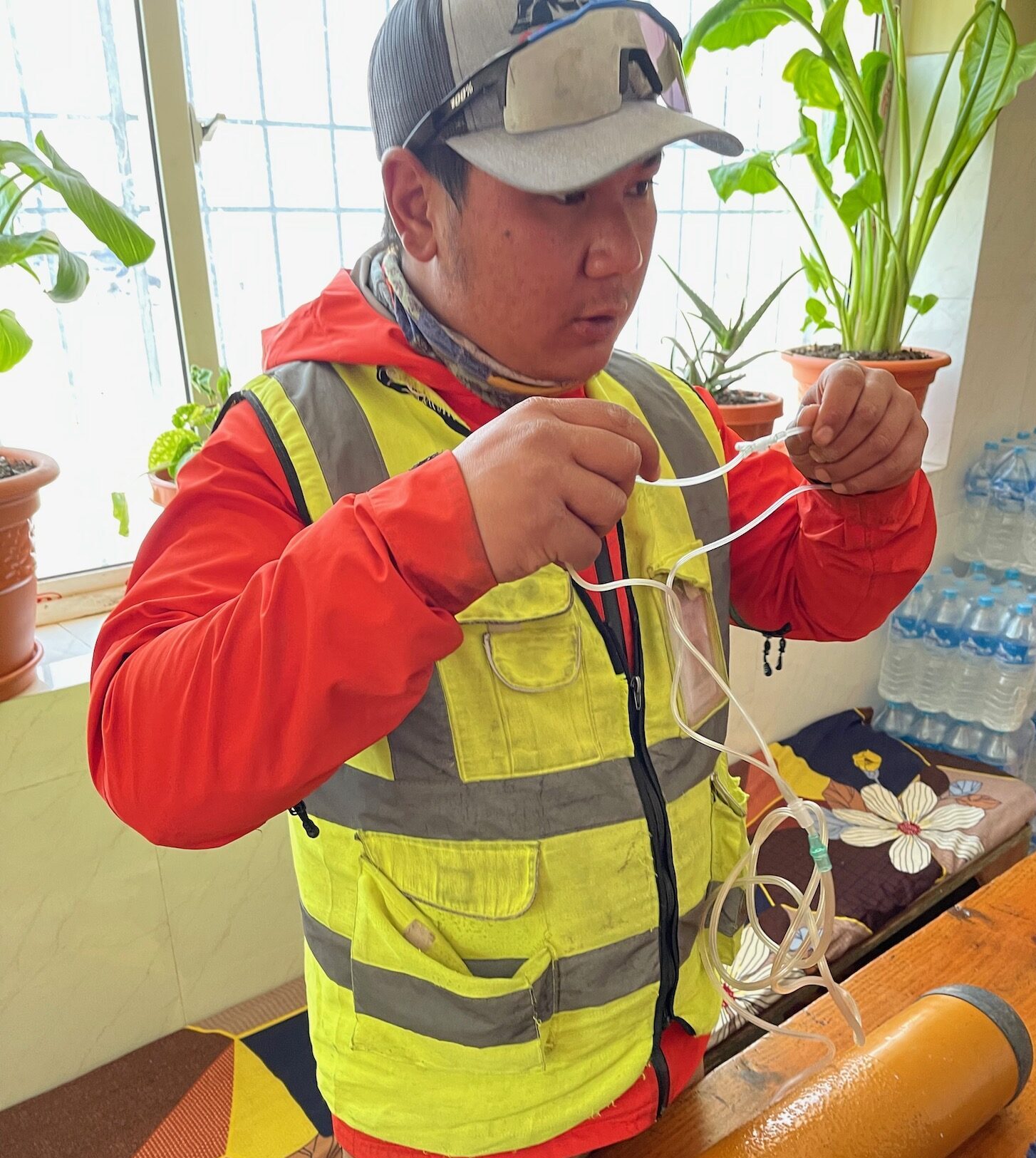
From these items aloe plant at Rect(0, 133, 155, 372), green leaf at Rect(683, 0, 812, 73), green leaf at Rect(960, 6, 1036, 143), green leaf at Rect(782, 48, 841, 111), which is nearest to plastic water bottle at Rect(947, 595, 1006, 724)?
green leaf at Rect(960, 6, 1036, 143)

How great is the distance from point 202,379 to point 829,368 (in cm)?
116

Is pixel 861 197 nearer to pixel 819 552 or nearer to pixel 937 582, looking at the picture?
pixel 937 582

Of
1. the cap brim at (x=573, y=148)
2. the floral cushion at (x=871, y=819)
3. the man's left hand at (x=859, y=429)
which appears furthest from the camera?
the floral cushion at (x=871, y=819)

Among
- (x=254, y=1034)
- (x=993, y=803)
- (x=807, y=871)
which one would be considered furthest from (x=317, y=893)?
→ (x=993, y=803)

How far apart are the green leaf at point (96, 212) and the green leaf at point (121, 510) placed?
501 mm

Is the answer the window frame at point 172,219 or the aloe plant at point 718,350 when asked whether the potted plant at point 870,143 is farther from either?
the window frame at point 172,219

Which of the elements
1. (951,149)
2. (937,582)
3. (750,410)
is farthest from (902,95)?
(937,582)

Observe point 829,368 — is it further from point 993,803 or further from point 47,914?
point 993,803

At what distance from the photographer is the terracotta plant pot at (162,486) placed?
148cm

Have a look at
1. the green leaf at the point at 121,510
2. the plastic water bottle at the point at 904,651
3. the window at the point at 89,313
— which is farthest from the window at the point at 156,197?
the plastic water bottle at the point at 904,651

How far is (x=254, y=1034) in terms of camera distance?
1579 mm

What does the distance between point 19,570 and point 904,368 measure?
178 centimetres

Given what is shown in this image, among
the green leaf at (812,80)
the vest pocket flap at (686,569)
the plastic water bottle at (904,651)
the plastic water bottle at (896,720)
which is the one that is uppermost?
the green leaf at (812,80)

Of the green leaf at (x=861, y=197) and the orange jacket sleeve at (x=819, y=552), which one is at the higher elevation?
the green leaf at (x=861, y=197)
